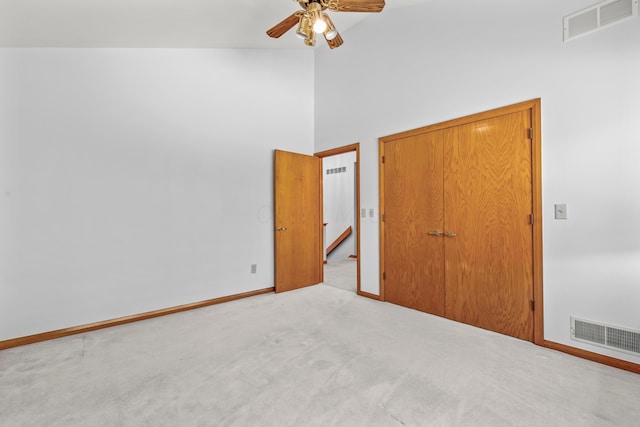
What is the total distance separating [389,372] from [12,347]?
3009 millimetres

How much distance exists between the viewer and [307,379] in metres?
1.75

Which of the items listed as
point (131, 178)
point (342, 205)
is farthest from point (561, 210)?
point (342, 205)

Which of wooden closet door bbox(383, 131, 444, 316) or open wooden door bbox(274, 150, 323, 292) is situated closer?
wooden closet door bbox(383, 131, 444, 316)

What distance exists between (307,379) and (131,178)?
8.30 feet

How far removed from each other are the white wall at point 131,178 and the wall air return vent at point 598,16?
9.89 ft

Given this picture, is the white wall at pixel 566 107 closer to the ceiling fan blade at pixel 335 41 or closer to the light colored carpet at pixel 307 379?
the light colored carpet at pixel 307 379

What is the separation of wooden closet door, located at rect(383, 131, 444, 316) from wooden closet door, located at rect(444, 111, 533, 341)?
0.34 ft

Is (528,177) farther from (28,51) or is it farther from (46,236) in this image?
(28,51)

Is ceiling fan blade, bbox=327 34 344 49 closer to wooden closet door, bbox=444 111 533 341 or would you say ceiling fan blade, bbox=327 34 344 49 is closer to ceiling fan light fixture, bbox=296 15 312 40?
ceiling fan light fixture, bbox=296 15 312 40

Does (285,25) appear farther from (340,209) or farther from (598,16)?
(340,209)

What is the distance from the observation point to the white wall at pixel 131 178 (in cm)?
230

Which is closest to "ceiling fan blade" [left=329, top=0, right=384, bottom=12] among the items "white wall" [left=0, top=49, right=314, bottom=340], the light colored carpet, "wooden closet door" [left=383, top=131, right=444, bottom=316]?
"wooden closet door" [left=383, top=131, right=444, bottom=316]

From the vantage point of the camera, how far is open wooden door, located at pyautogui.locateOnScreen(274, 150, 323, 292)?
146 inches

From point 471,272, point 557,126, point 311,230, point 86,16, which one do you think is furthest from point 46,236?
point 557,126
